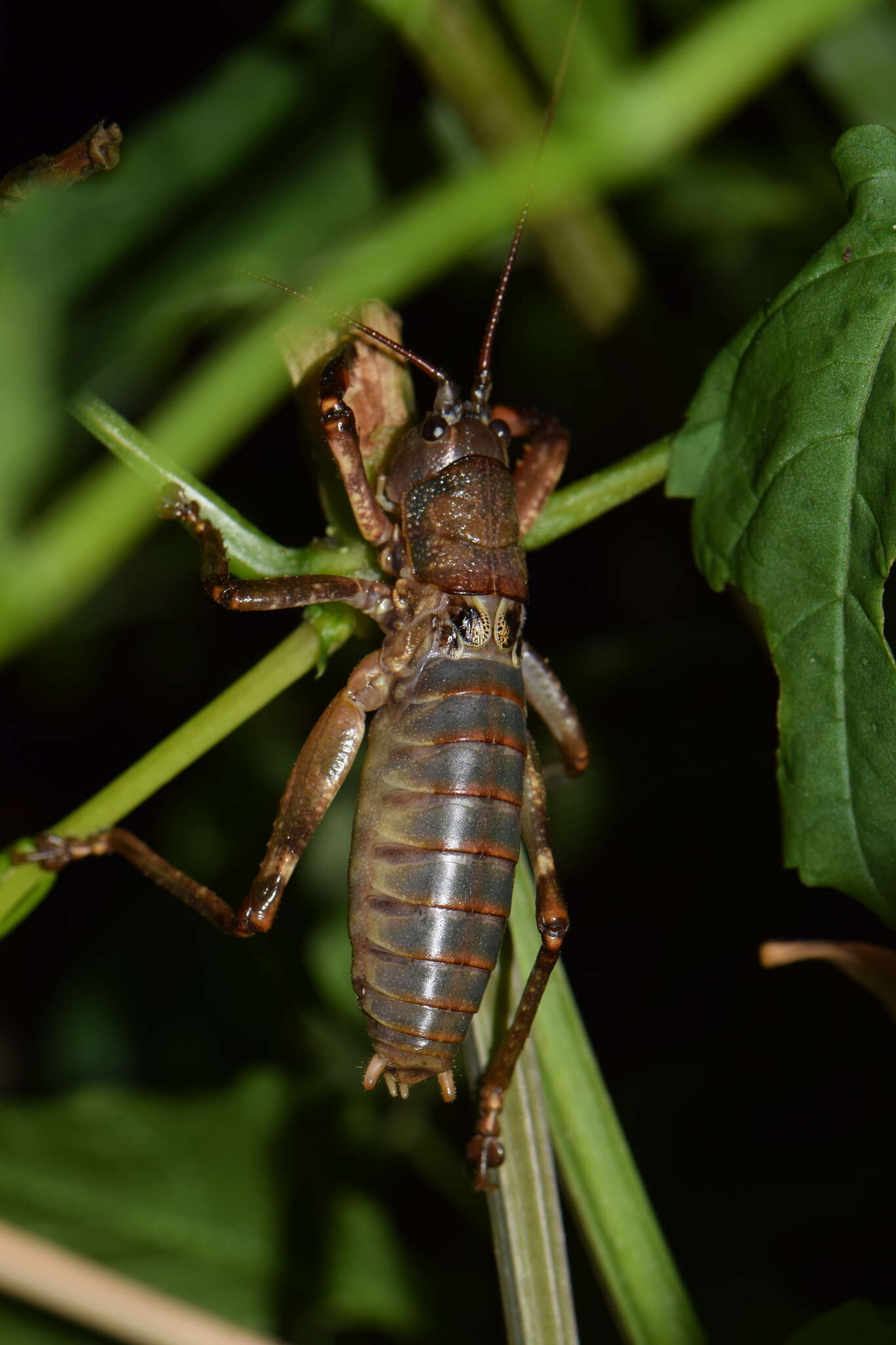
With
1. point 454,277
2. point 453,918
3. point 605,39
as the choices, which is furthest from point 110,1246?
point 605,39

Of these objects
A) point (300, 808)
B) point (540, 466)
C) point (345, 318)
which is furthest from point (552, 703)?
point (345, 318)

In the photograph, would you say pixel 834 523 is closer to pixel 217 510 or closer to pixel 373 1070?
pixel 217 510

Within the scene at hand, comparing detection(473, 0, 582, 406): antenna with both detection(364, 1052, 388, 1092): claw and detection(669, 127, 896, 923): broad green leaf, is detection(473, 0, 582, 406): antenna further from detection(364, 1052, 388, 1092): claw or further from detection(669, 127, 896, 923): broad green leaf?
detection(364, 1052, 388, 1092): claw

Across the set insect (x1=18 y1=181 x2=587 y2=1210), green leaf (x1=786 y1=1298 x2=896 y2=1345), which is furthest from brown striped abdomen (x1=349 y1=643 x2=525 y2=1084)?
green leaf (x1=786 y1=1298 x2=896 y2=1345)

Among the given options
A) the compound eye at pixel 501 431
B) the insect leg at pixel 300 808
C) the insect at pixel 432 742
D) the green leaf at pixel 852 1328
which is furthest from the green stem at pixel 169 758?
the green leaf at pixel 852 1328

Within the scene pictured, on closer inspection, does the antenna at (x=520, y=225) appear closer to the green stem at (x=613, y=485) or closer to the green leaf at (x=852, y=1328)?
the green stem at (x=613, y=485)
